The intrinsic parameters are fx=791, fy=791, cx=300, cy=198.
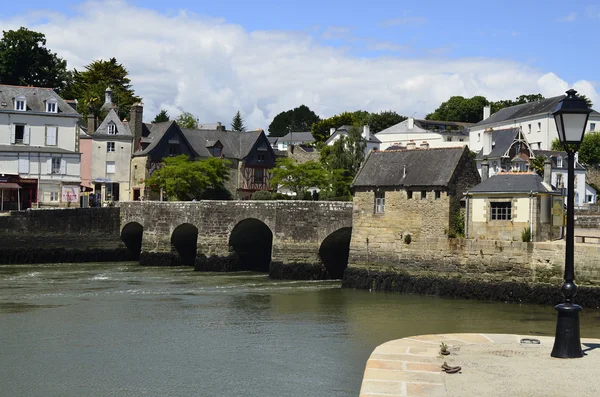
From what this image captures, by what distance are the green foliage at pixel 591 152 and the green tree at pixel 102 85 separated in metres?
39.0

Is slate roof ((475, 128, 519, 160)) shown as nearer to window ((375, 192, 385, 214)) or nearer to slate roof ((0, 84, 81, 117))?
window ((375, 192, 385, 214))

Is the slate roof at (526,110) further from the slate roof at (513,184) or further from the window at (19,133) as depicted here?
the window at (19,133)

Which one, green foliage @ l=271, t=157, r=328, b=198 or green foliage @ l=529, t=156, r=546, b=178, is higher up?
green foliage @ l=529, t=156, r=546, b=178

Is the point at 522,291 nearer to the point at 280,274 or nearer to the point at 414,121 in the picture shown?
the point at 280,274

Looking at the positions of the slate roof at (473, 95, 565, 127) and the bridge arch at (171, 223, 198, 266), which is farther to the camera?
the slate roof at (473, 95, 565, 127)

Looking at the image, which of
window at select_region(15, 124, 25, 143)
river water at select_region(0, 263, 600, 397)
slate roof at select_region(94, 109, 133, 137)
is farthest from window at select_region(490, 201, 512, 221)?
slate roof at select_region(94, 109, 133, 137)

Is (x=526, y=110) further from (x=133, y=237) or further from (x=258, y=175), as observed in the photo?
(x=133, y=237)

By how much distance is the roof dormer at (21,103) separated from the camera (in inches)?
1916

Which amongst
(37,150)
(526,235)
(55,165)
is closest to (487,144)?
(526,235)

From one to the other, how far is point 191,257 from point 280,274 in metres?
9.36

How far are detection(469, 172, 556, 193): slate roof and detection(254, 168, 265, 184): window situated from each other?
33675mm

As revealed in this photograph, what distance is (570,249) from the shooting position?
43.0ft

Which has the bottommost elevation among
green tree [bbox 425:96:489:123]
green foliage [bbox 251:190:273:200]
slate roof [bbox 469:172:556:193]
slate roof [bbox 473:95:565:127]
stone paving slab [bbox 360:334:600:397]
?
stone paving slab [bbox 360:334:600:397]

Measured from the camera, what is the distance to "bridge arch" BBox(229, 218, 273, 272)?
125 ft
